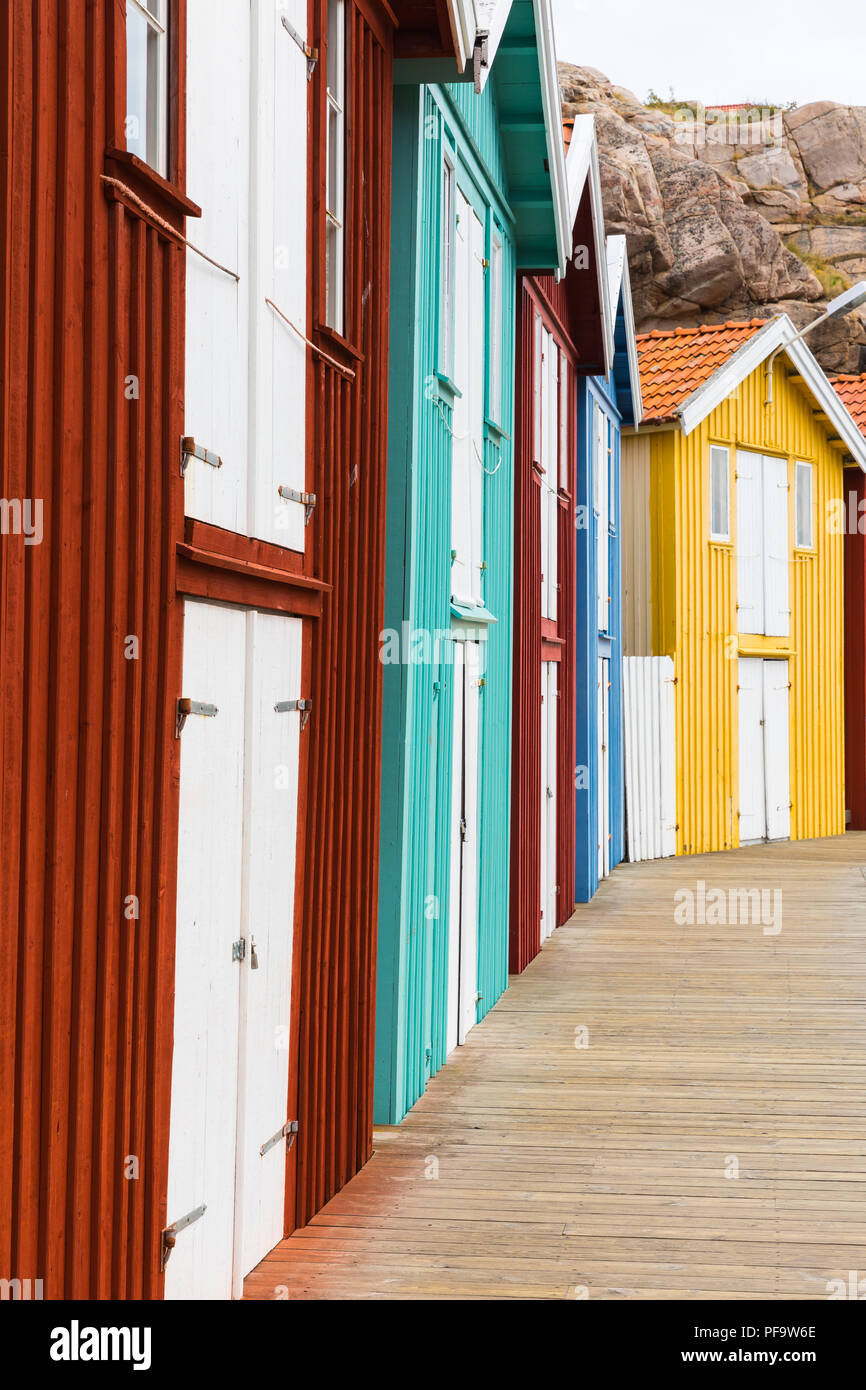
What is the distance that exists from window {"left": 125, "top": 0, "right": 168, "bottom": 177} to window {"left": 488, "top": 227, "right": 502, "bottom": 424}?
20.7ft

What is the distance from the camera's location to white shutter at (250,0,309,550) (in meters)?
5.00

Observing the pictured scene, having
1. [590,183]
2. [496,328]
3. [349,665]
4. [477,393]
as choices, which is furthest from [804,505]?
[349,665]

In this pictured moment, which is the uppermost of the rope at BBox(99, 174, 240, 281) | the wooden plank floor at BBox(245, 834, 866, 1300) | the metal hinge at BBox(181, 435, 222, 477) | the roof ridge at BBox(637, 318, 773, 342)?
the roof ridge at BBox(637, 318, 773, 342)

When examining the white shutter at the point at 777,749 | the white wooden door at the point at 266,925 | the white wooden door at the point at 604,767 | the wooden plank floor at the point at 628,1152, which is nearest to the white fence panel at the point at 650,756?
the white wooden door at the point at 604,767

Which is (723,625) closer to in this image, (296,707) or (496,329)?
(496,329)

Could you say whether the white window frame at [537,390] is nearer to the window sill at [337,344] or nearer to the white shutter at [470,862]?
the white shutter at [470,862]

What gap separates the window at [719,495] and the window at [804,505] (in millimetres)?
1987

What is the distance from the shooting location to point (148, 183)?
385 cm

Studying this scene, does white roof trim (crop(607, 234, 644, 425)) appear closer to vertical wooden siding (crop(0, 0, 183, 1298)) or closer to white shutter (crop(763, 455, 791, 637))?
white shutter (crop(763, 455, 791, 637))

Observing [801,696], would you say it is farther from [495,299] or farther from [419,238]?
[419,238]

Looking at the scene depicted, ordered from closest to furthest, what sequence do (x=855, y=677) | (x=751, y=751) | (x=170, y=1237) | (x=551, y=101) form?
(x=170, y=1237) → (x=551, y=101) → (x=751, y=751) → (x=855, y=677)

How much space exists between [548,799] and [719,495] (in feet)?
27.4

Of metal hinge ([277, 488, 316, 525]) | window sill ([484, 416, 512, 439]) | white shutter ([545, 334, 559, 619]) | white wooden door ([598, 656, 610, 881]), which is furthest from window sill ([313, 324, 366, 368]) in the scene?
white wooden door ([598, 656, 610, 881])

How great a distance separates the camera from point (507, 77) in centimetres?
1016
